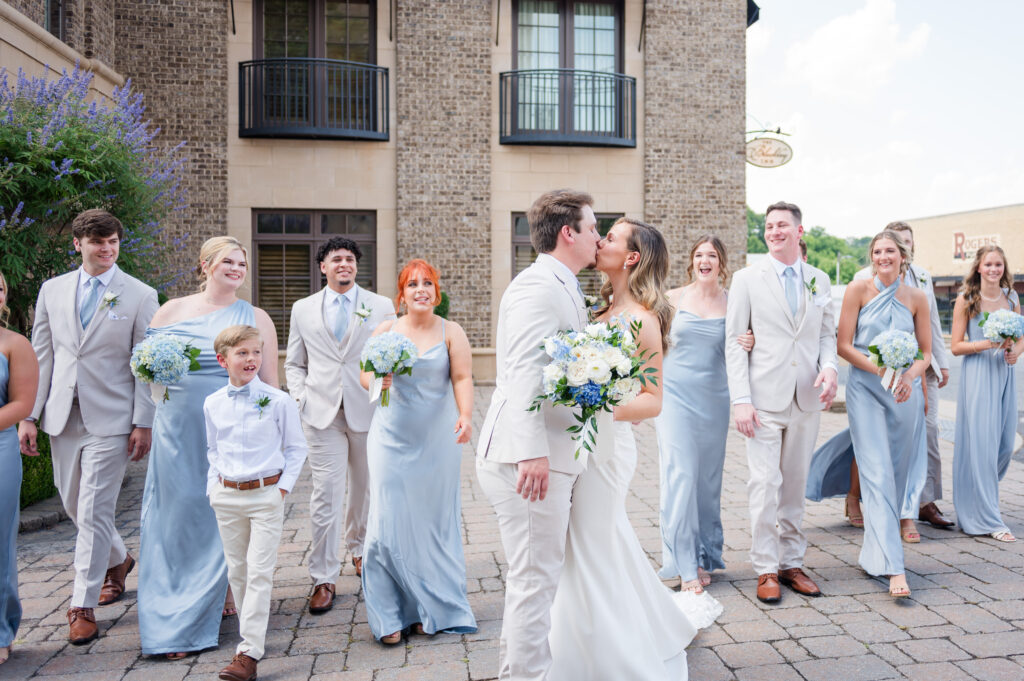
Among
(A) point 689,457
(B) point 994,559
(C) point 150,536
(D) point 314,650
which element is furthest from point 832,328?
(C) point 150,536

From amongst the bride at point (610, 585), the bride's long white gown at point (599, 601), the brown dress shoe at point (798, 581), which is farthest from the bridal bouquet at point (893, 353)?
the bride's long white gown at point (599, 601)

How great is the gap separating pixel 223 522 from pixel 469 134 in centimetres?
1302

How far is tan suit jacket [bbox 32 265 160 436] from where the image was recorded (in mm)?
4484

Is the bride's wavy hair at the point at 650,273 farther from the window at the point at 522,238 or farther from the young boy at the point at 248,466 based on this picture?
the window at the point at 522,238

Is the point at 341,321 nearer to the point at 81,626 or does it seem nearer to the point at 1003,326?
the point at 81,626

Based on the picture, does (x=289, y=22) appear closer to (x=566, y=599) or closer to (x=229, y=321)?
(x=229, y=321)

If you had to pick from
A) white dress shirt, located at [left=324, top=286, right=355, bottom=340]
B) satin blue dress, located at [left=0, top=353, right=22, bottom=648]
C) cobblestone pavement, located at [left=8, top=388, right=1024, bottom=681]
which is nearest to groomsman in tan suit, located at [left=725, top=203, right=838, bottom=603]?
cobblestone pavement, located at [left=8, top=388, right=1024, bottom=681]

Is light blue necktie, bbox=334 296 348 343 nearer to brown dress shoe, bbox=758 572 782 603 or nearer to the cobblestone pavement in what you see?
the cobblestone pavement

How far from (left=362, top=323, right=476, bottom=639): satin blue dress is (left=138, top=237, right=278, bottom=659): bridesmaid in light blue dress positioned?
0.73m

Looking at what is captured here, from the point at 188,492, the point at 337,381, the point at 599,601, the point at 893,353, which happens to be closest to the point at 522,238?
the point at 337,381

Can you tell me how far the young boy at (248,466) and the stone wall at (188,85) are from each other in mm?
11809

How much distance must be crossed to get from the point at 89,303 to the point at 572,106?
13.2 metres

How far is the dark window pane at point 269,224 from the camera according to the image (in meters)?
15.9

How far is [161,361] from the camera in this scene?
4031mm
